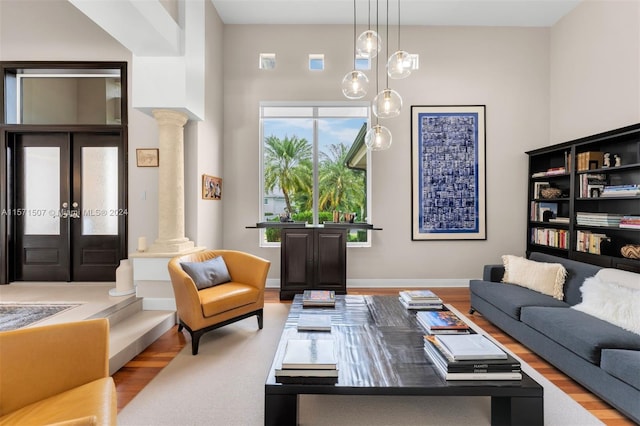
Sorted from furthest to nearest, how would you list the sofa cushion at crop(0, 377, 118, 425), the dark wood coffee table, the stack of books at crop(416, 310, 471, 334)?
the stack of books at crop(416, 310, 471, 334)
the dark wood coffee table
the sofa cushion at crop(0, 377, 118, 425)

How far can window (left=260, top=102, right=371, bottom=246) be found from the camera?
5.21 metres

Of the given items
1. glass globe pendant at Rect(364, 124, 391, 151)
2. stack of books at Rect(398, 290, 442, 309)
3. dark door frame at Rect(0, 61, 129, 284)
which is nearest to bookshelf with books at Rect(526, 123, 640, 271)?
stack of books at Rect(398, 290, 442, 309)

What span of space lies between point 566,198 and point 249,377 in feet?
15.2

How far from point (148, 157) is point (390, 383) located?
157 inches

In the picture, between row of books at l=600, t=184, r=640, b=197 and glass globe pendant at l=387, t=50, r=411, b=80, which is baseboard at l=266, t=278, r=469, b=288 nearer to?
row of books at l=600, t=184, r=640, b=197

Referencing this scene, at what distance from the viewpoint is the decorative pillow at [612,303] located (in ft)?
7.57

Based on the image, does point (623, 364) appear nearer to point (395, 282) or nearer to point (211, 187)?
point (395, 282)

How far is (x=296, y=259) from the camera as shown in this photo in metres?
4.55

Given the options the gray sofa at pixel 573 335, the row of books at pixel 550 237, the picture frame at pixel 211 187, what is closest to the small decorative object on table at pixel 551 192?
the row of books at pixel 550 237

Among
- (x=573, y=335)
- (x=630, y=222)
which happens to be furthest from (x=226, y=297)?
(x=630, y=222)

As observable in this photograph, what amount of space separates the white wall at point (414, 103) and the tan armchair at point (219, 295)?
5.26ft

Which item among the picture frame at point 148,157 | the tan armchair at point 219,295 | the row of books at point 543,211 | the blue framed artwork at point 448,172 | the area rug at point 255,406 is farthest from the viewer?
the blue framed artwork at point 448,172

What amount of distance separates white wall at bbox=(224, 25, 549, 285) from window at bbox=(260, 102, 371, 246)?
24 centimetres

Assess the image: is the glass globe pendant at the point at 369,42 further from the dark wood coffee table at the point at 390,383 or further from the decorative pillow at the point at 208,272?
the decorative pillow at the point at 208,272
